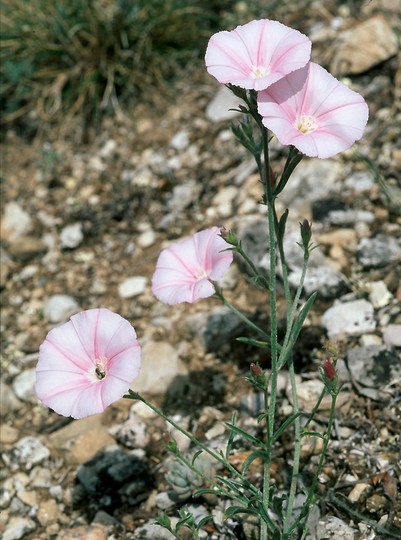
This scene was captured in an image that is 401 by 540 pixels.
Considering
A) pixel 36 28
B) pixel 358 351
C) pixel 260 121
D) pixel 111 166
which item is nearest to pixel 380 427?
pixel 358 351

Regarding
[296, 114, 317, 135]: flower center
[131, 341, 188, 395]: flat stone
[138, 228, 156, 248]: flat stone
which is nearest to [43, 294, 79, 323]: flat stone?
[138, 228, 156, 248]: flat stone

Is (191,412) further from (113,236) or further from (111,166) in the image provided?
(111,166)

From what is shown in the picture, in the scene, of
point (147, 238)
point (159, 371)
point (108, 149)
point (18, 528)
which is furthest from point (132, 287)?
point (18, 528)

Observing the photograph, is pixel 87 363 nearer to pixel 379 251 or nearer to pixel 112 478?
pixel 112 478

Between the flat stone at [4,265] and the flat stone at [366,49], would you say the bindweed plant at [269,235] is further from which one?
the flat stone at [366,49]

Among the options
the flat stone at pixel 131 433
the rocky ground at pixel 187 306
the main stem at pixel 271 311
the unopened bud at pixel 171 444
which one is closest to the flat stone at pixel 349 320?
the rocky ground at pixel 187 306

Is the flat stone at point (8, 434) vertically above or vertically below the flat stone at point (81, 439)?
below
